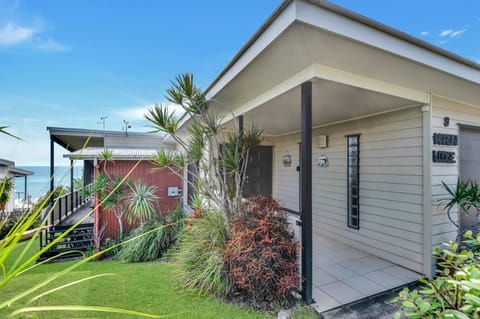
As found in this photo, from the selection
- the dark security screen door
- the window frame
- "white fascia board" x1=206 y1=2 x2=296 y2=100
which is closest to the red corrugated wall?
the dark security screen door

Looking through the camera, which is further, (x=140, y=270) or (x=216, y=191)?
(x=140, y=270)

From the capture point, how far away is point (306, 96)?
2875 mm

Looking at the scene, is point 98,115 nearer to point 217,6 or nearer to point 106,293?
point 217,6

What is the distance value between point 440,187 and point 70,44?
9124 millimetres

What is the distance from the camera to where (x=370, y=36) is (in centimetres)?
226

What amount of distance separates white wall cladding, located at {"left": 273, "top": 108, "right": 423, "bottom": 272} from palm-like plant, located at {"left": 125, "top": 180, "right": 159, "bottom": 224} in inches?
169

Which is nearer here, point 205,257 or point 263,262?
point 263,262

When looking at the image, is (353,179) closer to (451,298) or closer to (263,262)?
(263,262)

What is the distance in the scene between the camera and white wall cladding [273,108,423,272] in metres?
3.83

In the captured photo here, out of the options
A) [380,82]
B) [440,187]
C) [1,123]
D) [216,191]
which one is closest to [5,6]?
[1,123]

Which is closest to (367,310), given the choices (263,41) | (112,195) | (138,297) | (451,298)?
(451,298)

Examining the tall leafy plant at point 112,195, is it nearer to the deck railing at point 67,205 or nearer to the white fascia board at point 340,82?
the deck railing at point 67,205

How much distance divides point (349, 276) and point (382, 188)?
1781mm

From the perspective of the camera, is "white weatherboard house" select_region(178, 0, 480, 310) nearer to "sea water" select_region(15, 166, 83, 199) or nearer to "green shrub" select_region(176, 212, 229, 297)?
"green shrub" select_region(176, 212, 229, 297)
